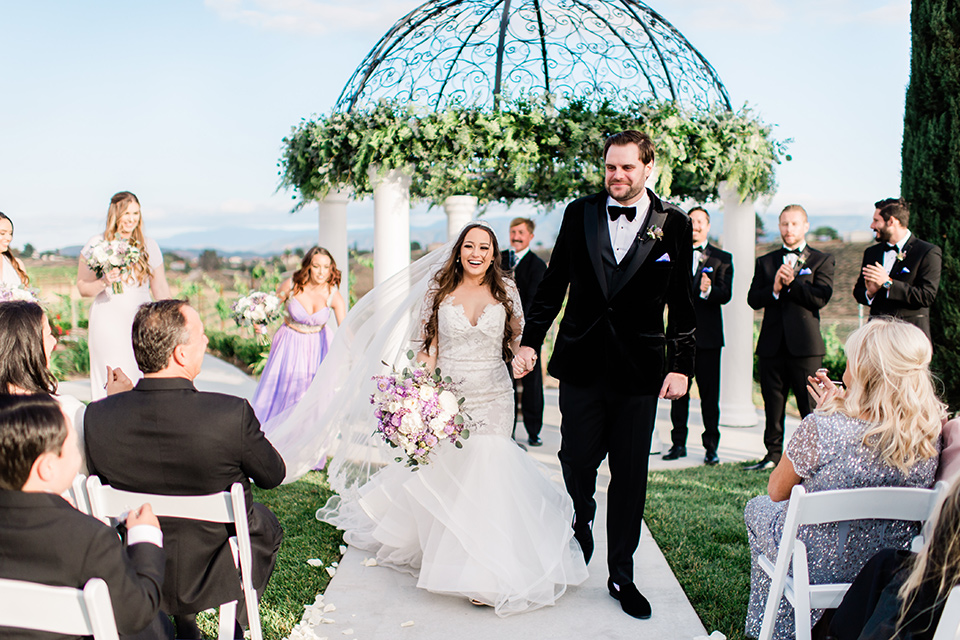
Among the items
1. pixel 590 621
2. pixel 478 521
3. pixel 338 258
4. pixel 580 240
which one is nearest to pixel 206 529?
pixel 478 521

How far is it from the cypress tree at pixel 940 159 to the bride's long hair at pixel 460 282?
5.19 meters

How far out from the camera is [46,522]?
1.83m

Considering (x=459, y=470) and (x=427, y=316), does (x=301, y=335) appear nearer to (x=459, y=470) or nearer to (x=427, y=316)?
(x=427, y=316)

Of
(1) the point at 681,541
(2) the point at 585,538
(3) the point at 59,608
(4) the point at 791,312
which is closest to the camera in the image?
(3) the point at 59,608

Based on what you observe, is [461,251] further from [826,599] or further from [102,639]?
[102,639]

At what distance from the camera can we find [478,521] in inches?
149

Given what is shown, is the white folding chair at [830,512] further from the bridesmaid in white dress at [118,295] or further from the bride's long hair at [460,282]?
the bridesmaid in white dress at [118,295]

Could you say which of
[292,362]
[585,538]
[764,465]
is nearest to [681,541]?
[585,538]

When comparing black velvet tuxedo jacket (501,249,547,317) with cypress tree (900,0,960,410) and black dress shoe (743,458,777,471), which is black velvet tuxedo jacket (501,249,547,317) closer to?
black dress shoe (743,458,777,471)

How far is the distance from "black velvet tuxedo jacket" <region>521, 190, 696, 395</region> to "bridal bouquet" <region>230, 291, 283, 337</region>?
11.3 ft

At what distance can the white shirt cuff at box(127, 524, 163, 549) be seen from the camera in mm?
2069

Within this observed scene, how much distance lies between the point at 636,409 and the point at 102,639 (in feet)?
8.25

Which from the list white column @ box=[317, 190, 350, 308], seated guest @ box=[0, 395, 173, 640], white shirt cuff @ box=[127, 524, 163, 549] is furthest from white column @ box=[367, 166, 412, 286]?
seated guest @ box=[0, 395, 173, 640]

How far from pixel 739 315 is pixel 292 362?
176 inches
